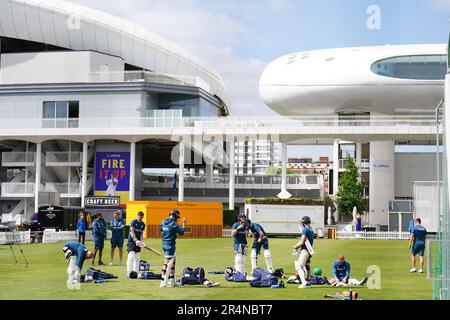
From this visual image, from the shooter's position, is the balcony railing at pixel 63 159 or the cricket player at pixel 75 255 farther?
the balcony railing at pixel 63 159

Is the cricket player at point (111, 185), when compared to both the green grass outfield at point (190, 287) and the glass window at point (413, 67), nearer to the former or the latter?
the glass window at point (413, 67)

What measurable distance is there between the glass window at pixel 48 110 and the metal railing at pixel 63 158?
3080 millimetres

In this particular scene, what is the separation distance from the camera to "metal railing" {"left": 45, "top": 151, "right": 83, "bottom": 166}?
61031 mm

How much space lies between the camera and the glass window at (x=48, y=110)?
2437 inches

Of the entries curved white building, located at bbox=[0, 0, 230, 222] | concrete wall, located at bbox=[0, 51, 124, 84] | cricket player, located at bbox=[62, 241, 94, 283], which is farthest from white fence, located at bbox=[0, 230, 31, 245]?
concrete wall, located at bbox=[0, 51, 124, 84]

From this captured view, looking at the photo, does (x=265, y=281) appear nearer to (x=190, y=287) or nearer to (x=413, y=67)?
(x=190, y=287)

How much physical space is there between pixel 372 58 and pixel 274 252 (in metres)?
42.3

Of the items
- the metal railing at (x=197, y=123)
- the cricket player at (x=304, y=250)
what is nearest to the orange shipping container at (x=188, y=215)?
the metal railing at (x=197, y=123)

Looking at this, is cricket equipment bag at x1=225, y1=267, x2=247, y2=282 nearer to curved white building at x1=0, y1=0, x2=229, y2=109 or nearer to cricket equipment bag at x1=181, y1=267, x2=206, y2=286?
cricket equipment bag at x1=181, y1=267, x2=206, y2=286

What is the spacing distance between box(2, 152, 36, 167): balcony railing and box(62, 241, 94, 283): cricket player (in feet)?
151

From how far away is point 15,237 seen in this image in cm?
3812

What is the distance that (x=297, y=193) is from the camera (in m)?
71.7

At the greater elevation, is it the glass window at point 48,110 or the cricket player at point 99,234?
the glass window at point 48,110
